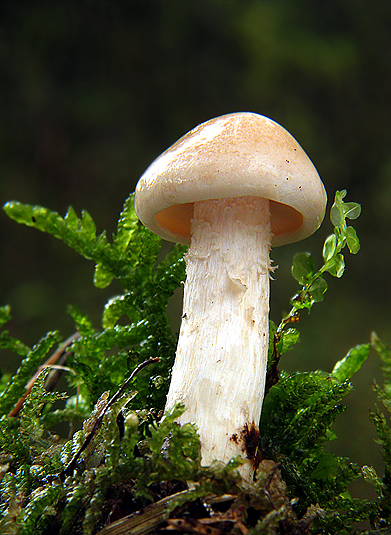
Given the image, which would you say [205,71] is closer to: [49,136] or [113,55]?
[113,55]

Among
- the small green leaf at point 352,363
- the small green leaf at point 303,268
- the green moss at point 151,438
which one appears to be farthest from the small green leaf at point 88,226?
the small green leaf at point 352,363

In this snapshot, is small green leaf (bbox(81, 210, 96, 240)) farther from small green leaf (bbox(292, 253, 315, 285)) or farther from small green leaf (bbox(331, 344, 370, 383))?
small green leaf (bbox(331, 344, 370, 383))

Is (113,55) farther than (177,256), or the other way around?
(113,55)

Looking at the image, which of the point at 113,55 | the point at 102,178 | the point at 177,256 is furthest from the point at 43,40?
the point at 177,256

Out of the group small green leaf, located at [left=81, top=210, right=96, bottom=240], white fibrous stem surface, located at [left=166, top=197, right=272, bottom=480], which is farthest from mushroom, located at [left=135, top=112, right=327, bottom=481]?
small green leaf, located at [left=81, top=210, right=96, bottom=240]

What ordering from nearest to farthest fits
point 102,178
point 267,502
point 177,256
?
1. point 267,502
2. point 177,256
3. point 102,178

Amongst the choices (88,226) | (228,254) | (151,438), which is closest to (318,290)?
(228,254)
